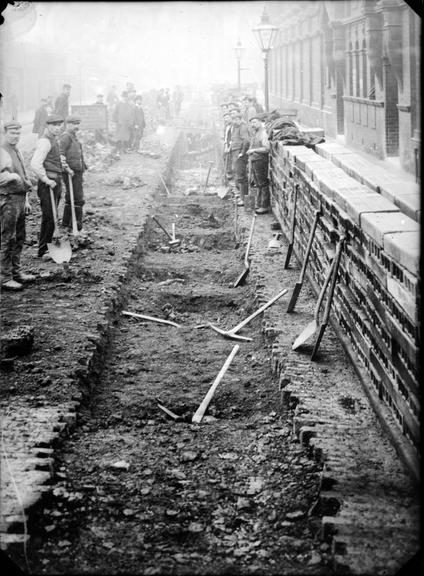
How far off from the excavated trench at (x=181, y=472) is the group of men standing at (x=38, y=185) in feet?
5.17

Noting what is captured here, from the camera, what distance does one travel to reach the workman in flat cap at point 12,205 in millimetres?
7863

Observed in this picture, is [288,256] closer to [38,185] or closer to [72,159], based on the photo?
[38,185]

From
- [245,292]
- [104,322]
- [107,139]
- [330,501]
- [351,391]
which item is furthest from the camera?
[107,139]

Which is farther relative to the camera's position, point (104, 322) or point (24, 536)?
point (104, 322)

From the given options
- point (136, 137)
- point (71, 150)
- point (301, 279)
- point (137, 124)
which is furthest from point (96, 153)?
point (301, 279)

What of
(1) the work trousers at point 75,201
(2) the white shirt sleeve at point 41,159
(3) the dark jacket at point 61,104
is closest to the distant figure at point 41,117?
(3) the dark jacket at point 61,104

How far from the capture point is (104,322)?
23.8 ft

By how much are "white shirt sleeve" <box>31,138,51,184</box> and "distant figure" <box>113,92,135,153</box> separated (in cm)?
1383

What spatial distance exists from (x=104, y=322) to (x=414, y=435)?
414 centimetres

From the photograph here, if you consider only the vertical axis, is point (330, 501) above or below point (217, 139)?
below

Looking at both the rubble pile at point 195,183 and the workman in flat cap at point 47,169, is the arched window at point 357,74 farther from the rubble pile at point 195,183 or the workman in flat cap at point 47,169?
the workman in flat cap at point 47,169

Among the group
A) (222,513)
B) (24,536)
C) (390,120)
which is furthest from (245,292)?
(390,120)

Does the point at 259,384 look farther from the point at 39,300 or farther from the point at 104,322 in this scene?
the point at 39,300

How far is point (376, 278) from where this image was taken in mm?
4785
